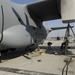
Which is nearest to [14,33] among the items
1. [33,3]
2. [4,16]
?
[4,16]

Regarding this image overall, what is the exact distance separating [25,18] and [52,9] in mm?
2600

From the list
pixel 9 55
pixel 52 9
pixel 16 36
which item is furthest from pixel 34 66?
pixel 52 9

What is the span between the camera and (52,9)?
13.4 m

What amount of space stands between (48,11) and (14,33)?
486cm

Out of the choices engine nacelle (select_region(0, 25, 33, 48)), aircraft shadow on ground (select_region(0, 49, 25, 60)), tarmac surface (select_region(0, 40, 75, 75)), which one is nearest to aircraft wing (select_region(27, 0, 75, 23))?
engine nacelle (select_region(0, 25, 33, 48))

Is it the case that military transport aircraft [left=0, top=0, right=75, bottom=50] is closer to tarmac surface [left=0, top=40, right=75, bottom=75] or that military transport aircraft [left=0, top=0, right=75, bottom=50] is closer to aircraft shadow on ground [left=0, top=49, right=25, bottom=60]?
tarmac surface [left=0, top=40, right=75, bottom=75]

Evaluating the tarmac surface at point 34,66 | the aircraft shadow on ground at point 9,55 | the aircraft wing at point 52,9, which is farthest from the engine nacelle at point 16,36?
→ the aircraft wing at point 52,9

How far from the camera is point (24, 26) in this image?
11641mm

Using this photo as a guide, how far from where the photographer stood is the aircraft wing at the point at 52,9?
10523mm

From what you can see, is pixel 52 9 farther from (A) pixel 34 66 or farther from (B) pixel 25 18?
(A) pixel 34 66

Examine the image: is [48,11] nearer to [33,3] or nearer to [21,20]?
[33,3]

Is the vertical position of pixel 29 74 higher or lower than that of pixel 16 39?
lower

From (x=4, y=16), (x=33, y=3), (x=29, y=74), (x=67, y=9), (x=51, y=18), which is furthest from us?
(x=51, y=18)

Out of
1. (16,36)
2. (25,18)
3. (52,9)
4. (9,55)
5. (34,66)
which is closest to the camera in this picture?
(34,66)
